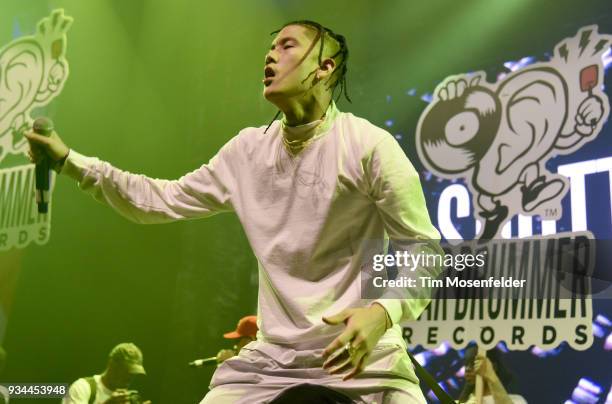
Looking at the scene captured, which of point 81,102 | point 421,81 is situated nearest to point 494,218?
point 421,81

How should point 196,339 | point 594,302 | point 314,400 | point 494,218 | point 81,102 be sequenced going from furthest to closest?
point 196,339
point 81,102
point 494,218
point 594,302
point 314,400

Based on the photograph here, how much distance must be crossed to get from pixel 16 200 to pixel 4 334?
2.05 ft

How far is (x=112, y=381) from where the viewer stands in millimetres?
3439

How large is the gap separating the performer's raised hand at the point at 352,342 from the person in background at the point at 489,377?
219cm

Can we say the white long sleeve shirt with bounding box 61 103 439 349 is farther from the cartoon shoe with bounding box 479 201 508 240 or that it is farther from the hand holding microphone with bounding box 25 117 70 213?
the cartoon shoe with bounding box 479 201 508 240

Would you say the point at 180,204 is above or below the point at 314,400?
above

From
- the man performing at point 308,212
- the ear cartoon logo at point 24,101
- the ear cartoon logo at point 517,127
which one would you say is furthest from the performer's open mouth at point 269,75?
the ear cartoon logo at point 24,101

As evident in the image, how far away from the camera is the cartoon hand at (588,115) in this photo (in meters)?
3.09

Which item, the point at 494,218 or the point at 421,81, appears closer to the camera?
the point at 494,218

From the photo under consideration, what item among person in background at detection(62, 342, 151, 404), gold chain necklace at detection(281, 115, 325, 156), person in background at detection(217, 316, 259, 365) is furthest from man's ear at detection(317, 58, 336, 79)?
person in background at detection(62, 342, 151, 404)

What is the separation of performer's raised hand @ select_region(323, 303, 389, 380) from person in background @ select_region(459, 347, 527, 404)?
219cm

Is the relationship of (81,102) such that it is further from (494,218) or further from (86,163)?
(86,163)

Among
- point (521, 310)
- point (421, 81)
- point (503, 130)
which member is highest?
point (421, 81)

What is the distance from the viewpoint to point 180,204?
1.49m
